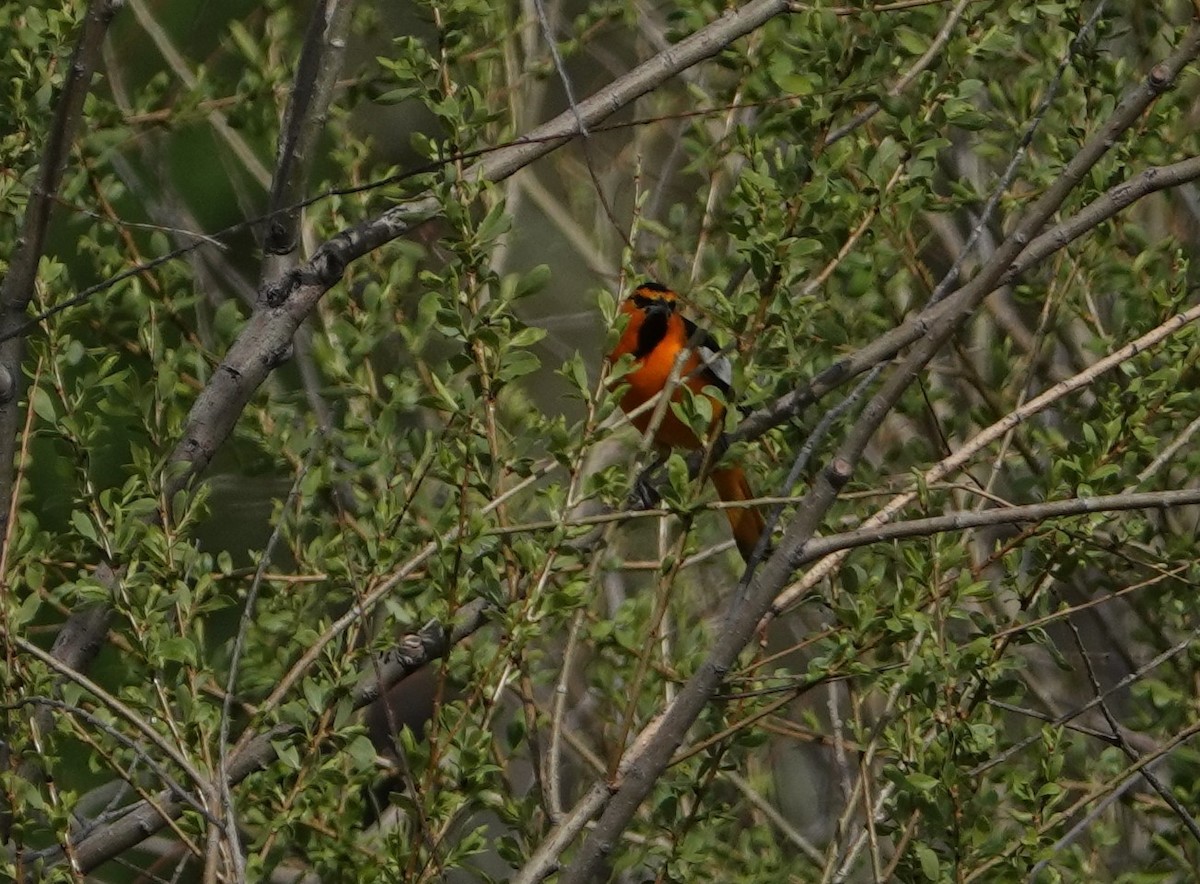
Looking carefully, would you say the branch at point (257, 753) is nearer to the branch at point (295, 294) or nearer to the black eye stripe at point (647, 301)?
the branch at point (295, 294)

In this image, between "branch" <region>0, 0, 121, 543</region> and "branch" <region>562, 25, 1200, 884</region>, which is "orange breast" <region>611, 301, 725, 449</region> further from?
"branch" <region>562, 25, 1200, 884</region>

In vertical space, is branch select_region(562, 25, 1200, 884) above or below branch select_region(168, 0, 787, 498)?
below

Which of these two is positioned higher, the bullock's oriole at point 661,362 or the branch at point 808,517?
the branch at point 808,517

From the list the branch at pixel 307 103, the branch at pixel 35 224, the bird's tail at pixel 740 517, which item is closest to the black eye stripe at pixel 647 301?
the bird's tail at pixel 740 517

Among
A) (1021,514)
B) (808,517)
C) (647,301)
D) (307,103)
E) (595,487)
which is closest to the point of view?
(1021,514)

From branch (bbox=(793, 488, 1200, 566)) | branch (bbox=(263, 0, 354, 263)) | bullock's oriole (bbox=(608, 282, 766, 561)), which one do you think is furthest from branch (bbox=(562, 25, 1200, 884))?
bullock's oriole (bbox=(608, 282, 766, 561))

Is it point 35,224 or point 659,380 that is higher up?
point 35,224

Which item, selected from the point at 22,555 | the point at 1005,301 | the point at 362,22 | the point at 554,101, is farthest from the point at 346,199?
the point at 554,101

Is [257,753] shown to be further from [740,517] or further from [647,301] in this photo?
[647,301]

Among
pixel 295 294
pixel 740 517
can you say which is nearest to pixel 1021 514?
pixel 295 294

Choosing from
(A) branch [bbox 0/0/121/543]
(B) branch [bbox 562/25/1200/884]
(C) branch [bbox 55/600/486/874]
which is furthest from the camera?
(C) branch [bbox 55/600/486/874]

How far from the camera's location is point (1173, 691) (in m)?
3.37

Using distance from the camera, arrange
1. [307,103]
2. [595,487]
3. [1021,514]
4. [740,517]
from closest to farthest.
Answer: [1021,514] < [595,487] < [307,103] < [740,517]

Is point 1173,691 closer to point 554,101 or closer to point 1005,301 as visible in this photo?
point 1005,301
